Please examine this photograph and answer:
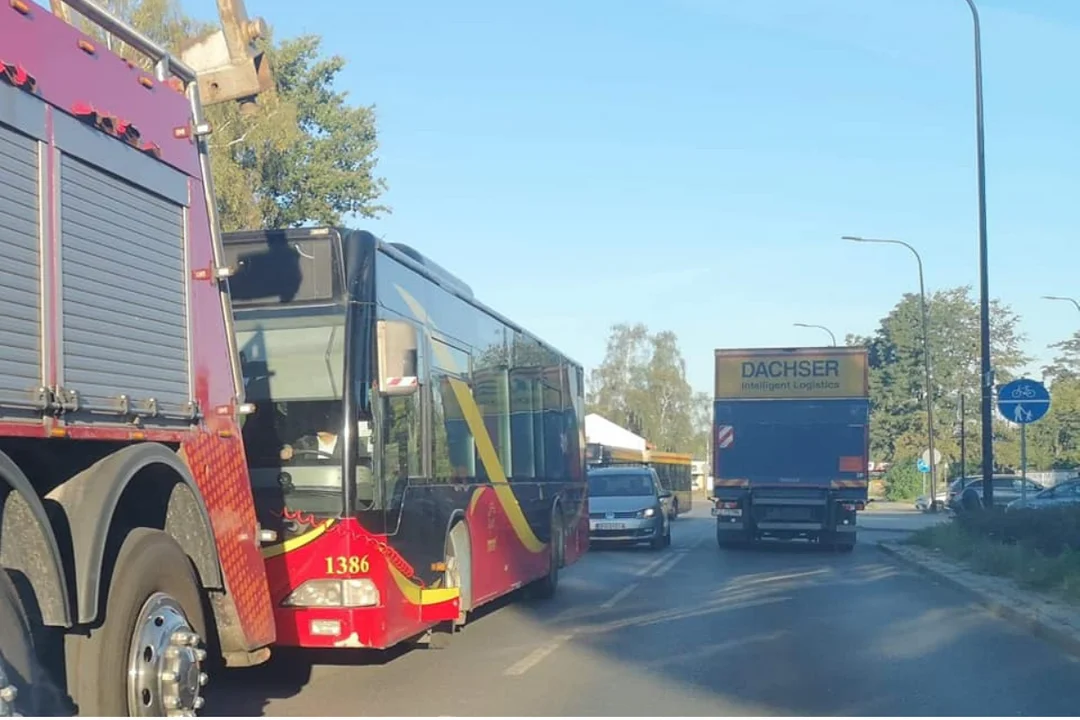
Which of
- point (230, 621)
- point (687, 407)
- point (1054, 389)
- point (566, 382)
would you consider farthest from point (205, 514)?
point (687, 407)

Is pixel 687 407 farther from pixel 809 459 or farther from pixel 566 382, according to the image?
pixel 566 382

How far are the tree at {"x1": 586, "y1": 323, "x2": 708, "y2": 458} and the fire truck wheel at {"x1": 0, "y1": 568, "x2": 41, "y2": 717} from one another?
96776 mm

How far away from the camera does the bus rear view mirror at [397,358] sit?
8.55 meters

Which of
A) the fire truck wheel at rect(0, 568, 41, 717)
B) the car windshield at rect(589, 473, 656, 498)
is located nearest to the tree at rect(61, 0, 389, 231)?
the car windshield at rect(589, 473, 656, 498)

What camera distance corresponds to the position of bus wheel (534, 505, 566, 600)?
15445 mm

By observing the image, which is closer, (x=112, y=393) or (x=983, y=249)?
(x=112, y=393)

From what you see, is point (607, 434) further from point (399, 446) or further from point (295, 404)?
point (295, 404)

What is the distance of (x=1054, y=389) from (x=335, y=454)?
287ft

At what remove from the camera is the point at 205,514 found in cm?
587

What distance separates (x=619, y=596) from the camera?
15586mm

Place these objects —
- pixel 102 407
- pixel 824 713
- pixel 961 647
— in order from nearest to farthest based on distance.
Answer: pixel 102 407
pixel 824 713
pixel 961 647

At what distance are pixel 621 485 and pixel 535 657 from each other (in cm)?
1532

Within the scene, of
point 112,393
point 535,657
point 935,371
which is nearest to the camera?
point 112,393

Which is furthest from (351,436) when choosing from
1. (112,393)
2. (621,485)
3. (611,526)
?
(621,485)
